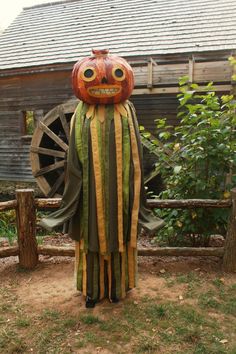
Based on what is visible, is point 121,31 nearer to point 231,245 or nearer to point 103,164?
point 231,245

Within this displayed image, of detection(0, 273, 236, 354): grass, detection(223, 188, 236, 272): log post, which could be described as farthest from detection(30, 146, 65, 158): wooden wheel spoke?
detection(223, 188, 236, 272): log post

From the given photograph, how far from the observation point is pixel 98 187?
2.49 m

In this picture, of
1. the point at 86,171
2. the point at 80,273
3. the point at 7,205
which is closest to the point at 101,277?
the point at 80,273

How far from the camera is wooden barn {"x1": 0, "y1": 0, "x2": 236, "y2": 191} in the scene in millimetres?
8055

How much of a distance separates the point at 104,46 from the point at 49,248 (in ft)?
23.7

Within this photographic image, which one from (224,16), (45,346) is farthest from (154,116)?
(45,346)

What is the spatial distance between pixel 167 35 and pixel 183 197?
6.40m

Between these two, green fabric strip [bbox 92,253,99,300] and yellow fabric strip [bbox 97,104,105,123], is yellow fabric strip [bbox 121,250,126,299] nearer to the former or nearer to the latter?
green fabric strip [bbox 92,253,99,300]

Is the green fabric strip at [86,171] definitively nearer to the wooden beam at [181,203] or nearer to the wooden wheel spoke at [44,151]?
the wooden beam at [181,203]

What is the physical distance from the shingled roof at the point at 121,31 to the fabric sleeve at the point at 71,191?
647 cm

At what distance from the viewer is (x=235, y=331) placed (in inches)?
99.3

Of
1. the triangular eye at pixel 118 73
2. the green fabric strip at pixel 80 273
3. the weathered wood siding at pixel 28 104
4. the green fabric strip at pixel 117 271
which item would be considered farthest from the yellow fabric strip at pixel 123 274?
the weathered wood siding at pixel 28 104

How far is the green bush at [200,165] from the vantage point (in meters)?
3.47

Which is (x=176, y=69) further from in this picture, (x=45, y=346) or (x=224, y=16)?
(x=45, y=346)
